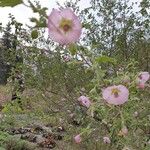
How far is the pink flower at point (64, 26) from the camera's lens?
97 centimetres

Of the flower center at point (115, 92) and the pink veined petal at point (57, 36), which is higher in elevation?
the flower center at point (115, 92)

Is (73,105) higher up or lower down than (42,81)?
lower down

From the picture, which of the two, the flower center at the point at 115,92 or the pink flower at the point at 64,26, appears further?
the flower center at the point at 115,92

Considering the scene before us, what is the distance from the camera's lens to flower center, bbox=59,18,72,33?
1.00 m

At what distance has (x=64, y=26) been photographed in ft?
3.33

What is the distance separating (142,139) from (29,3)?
14.2 ft


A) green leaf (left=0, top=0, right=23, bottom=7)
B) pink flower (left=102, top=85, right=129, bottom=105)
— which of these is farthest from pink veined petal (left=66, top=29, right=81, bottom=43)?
pink flower (left=102, top=85, right=129, bottom=105)

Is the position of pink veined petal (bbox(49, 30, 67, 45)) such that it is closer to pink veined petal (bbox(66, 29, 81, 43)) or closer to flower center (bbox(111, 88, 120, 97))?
pink veined petal (bbox(66, 29, 81, 43))

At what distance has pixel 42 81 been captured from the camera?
352 inches

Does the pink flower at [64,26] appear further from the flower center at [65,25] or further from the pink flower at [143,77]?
the pink flower at [143,77]

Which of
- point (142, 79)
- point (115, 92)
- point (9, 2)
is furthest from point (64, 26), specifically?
point (142, 79)

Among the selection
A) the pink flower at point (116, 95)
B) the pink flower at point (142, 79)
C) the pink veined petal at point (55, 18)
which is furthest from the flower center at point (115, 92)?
the pink veined petal at point (55, 18)

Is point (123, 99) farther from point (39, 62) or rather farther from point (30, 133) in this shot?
point (30, 133)

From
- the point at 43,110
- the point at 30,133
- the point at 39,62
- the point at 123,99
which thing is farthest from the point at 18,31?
the point at 123,99
